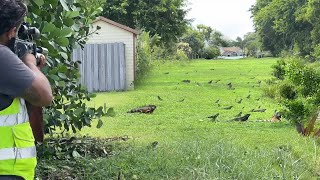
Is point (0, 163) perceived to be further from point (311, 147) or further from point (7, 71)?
point (311, 147)

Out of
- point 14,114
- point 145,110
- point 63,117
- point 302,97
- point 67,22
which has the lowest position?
point 145,110

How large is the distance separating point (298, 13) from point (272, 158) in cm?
4180

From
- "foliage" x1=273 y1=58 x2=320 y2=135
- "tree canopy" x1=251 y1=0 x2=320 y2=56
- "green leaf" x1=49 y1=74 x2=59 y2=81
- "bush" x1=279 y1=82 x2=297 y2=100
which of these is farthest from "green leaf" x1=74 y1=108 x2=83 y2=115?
"tree canopy" x1=251 y1=0 x2=320 y2=56

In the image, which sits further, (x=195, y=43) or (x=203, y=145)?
(x=195, y=43)

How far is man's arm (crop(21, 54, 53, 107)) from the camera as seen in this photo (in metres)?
2.36

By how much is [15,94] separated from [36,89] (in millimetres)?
100

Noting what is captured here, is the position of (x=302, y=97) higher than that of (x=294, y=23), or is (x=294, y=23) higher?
(x=294, y=23)

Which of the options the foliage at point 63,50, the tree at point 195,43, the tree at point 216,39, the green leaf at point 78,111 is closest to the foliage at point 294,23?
the tree at point 195,43

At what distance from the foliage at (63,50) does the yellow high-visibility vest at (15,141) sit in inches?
62.8

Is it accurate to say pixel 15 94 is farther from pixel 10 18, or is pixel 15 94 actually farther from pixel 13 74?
pixel 10 18

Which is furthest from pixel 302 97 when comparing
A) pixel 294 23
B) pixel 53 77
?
pixel 294 23

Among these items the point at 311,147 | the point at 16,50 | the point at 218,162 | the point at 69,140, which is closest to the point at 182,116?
the point at 311,147

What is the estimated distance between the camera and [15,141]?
96.1 inches

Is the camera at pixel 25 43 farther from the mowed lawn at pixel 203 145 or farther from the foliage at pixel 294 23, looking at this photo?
the foliage at pixel 294 23
